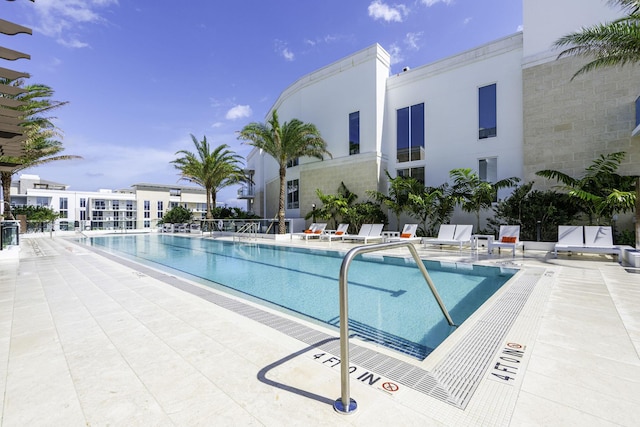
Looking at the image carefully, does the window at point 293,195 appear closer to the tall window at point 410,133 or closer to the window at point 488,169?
the tall window at point 410,133

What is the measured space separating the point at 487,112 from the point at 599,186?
20.1ft

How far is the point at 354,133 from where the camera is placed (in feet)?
61.2

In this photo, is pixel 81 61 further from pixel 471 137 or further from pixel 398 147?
pixel 471 137

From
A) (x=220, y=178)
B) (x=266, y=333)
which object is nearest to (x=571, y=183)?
(x=266, y=333)

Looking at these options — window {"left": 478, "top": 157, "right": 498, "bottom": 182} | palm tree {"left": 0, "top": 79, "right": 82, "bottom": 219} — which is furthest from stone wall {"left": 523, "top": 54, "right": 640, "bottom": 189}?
palm tree {"left": 0, "top": 79, "right": 82, "bottom": 219}

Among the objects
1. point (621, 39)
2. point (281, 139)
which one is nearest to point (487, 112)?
point (621, 39)

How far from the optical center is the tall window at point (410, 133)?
16891 millimetres

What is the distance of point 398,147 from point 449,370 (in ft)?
54.8

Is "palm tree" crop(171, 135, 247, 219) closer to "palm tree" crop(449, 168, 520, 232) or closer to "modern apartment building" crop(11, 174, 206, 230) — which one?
"palm tree" crop(449, 168, 520, 232)

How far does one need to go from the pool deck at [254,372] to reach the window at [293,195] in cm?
1813

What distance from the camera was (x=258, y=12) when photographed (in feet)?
51.4

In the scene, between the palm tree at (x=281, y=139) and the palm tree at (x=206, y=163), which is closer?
the palm tree at (x=281, y=139)

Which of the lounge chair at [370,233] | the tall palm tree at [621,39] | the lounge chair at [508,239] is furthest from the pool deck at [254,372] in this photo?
the lounge chair at [370,233]

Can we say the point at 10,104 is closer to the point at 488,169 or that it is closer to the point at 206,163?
the point at 488,169
